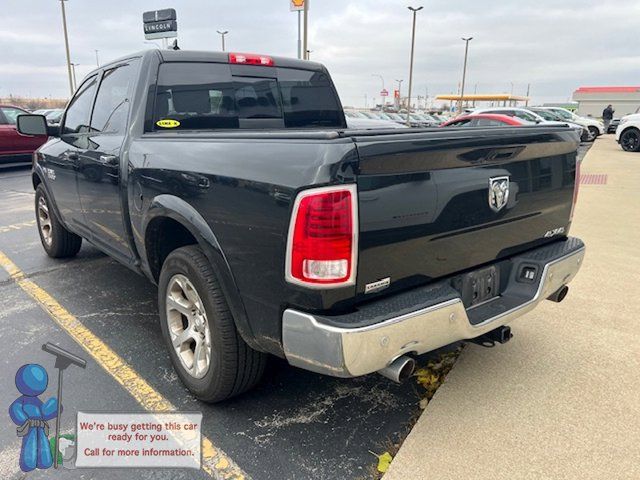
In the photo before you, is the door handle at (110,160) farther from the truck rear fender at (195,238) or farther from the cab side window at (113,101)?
the truck rear fender at (195,238)

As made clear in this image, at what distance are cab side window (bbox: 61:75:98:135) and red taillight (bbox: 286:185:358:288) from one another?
2.94 m

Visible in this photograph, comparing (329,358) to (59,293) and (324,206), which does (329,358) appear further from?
(59,293)

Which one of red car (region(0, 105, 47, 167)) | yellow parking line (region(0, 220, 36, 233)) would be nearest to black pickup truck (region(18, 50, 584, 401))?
yellow parking line (region(0, 220, 36, 233))

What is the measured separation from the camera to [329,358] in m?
1.93

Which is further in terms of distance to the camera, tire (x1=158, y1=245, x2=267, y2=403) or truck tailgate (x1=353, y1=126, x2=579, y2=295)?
tire (x1=158, y1=245, x2=267, y2=403)

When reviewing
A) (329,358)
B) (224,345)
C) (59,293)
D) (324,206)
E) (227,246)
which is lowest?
(59,293)

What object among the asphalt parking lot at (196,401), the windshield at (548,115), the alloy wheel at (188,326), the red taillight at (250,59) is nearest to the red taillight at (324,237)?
the alloy wheel at (188,326)

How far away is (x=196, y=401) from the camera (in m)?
2.76

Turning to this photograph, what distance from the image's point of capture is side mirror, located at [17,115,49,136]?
4.31m

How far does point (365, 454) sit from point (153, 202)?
5.70ft

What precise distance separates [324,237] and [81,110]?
3.47 m

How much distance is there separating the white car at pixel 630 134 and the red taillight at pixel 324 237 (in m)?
18.4

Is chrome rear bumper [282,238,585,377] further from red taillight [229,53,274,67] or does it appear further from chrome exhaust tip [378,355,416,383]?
red taillight [229,53,274,67]

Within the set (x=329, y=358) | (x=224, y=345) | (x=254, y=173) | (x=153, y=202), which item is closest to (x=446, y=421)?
(x=329, y=358)
